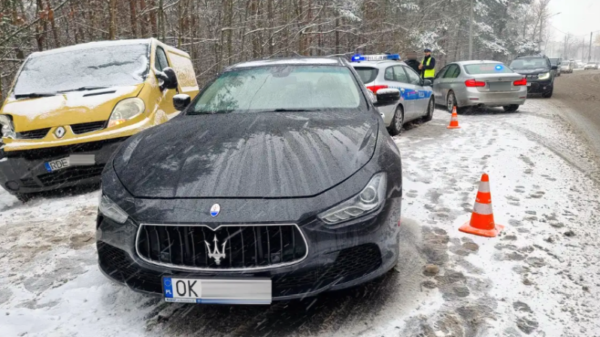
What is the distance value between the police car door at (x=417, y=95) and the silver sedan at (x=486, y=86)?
5.44 feet

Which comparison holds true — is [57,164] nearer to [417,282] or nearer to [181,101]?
[181,101]

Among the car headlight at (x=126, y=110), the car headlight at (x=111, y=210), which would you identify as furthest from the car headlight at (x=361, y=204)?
the car headlight at (x=126, y=110)

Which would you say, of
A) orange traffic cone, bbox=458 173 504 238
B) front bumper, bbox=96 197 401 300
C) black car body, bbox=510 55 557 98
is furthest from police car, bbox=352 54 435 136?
black car body, bbox=510 55 557 98

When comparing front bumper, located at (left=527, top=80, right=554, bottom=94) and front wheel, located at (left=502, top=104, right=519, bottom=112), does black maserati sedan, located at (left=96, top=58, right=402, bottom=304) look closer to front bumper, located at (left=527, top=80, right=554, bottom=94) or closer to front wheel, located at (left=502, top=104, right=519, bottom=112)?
front wheel, located at (left=502, top=104, right=519, bottom=112)

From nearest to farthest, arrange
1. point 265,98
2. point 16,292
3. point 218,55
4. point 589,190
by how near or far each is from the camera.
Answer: point 16,292 < point 265,98 < point 589,190 < point 218,55

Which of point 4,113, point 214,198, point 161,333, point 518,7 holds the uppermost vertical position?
point 518,7

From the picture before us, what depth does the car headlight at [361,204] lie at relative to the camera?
2.20 metres

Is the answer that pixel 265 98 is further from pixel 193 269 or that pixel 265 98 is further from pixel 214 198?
pixel 193 269

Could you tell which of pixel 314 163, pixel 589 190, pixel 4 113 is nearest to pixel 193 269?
pixel 314 163

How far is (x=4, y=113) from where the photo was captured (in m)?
4.98

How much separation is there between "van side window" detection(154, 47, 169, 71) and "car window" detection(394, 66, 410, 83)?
15.0ft

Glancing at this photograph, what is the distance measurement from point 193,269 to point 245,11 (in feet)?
53.6

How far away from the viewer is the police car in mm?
8109

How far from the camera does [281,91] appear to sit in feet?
12.5
